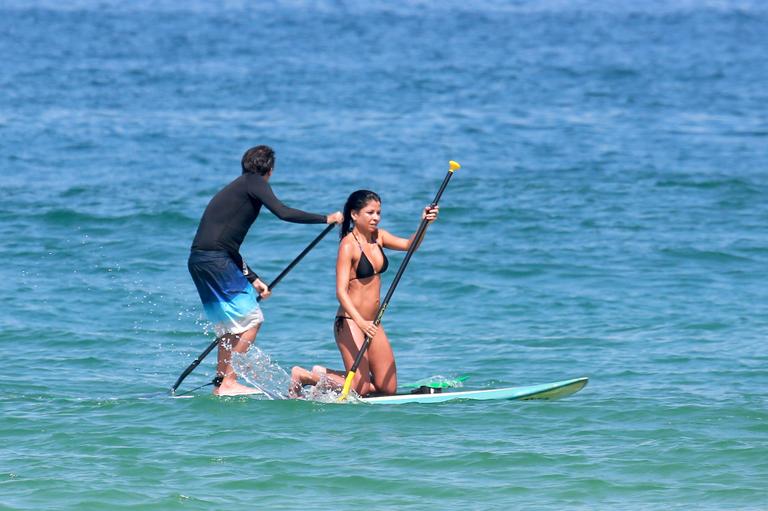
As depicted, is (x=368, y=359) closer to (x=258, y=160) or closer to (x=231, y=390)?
(x=231, y=390)

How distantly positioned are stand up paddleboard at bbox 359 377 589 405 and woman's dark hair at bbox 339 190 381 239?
4.36 ft

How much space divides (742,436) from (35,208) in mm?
12329

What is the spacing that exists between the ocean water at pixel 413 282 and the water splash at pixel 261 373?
1.23 feet

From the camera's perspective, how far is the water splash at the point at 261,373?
10266 millimetres

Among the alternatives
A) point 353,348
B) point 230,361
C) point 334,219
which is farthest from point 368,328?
point 230,361

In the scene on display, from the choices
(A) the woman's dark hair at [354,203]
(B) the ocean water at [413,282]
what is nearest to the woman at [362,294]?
(A) the woman's dark hair at [354,203]

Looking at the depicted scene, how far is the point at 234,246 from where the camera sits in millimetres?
9922

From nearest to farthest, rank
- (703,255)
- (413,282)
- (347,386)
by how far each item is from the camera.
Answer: (347,386) → (413,282) → (703,255)

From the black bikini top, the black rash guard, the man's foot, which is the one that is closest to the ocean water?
the man's foot

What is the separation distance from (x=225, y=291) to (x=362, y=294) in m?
1.06

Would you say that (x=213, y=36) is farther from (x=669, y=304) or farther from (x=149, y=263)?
(x=669, y=304)

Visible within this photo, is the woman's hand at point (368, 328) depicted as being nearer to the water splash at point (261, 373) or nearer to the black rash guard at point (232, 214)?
the black rash guard at point (232, 214)

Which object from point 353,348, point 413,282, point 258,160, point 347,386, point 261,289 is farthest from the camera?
point 413,282

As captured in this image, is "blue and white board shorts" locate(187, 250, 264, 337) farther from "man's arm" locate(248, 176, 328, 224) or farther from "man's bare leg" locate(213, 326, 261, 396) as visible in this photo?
"man's arm" locate(248, 176, 328, 224)
